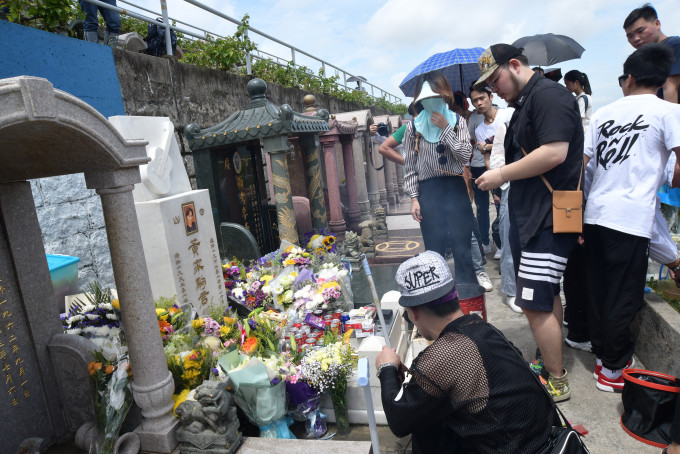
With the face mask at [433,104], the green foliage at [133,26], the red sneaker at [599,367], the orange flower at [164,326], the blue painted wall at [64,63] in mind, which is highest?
the green foliage at [133,26]

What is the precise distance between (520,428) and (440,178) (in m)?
3.18

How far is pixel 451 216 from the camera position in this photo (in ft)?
15.4

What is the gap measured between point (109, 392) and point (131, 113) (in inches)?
162

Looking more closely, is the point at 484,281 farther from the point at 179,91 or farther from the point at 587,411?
the point at 179,91

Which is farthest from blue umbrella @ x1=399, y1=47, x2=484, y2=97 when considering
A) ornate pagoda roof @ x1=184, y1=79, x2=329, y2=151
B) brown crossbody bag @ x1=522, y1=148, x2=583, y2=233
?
brown crossbody bag @ x1=522, y1=148, x2=583, y2=233

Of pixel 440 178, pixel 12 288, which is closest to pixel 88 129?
pixel 12 288

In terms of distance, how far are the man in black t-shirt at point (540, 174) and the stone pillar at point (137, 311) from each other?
2399 mm

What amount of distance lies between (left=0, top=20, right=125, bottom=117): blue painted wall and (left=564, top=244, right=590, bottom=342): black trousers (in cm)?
532

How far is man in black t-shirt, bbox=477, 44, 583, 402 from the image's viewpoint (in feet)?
9.30

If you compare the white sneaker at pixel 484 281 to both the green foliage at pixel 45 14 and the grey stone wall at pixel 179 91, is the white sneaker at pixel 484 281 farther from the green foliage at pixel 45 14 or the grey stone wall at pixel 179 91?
the green foliage at pixel 45 14

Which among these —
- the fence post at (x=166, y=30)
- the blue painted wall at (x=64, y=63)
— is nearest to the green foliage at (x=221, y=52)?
the fence post at (x=166, y=30)

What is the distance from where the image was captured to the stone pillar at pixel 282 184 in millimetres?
5891

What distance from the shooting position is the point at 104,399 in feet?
9.25

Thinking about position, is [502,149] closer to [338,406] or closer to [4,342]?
[338,406]
